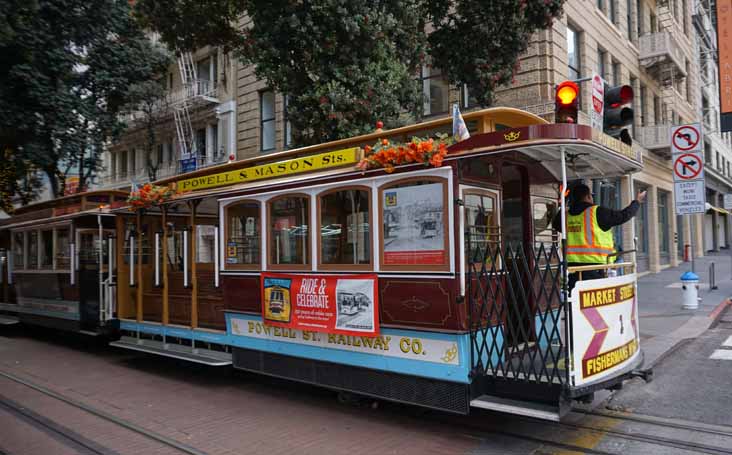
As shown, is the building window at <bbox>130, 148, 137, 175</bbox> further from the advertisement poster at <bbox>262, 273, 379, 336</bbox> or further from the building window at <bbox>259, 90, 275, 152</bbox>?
the advertisement poster at <bbox>262, 273, 379, 336</bbox>

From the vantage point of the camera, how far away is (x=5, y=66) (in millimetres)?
14352

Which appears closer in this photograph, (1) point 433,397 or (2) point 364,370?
(1) point 433,397

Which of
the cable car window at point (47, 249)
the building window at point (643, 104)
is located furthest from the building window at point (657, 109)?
the cable car window at point (47, 249)

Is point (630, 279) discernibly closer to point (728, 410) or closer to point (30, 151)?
point (728, 410)

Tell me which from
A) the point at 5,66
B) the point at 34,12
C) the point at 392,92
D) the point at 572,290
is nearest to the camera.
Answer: the point at 572,290

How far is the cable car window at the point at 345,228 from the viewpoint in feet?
20.2

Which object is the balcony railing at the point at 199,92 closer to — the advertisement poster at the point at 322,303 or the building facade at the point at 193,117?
the building facade at the point at 193,117

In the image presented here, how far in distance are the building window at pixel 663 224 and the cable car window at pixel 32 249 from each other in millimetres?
21753

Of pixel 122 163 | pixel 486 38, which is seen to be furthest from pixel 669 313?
pixel 122 163

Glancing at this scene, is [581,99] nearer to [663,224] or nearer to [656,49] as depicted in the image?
[656,49]

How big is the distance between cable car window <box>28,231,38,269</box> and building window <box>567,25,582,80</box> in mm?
14052

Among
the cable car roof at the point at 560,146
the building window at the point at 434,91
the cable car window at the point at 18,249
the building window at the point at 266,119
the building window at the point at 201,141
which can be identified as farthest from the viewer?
the building window at the point at 201,141

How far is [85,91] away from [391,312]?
14.6 m

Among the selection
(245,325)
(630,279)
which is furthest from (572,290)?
(245,325)
